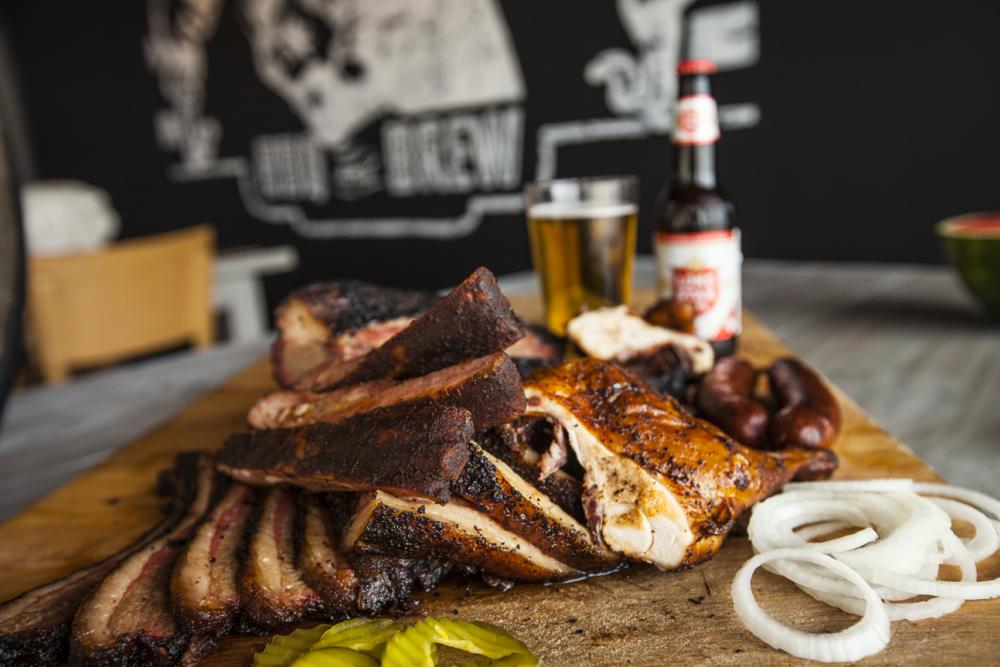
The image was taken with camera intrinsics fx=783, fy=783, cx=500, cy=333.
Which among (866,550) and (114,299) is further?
(114,299)

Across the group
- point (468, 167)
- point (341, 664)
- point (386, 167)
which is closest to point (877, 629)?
point (341, 664)

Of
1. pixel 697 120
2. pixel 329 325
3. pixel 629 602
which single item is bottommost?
pixel 629 602

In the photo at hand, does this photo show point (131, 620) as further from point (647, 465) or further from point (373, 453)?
point (647, 465)

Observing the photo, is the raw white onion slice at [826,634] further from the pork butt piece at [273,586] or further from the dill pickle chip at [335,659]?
the pork butt piece at [273,586]

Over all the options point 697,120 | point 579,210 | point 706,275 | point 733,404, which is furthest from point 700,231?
point 733,404

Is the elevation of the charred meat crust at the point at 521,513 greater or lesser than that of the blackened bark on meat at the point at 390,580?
→ greater

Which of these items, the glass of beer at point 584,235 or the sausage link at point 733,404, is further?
the glass of beer at point 584,235

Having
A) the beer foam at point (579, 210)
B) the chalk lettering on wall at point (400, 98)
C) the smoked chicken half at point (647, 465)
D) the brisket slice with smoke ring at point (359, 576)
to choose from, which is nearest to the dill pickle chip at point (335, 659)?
the brisket slice with smoke ring at point (359, 576)
